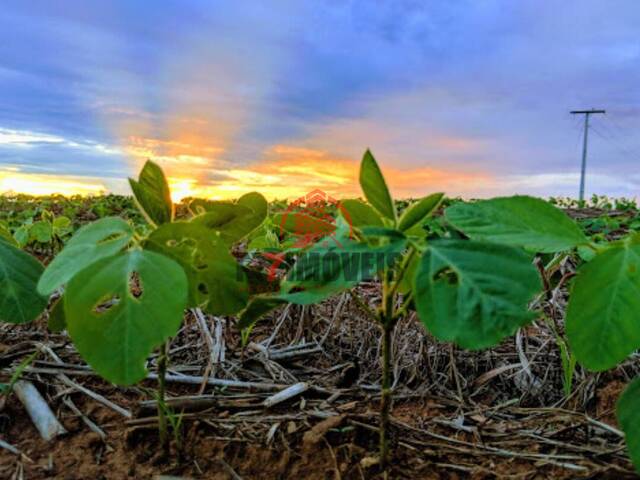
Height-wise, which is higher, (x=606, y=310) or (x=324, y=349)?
(x=606, y=310)

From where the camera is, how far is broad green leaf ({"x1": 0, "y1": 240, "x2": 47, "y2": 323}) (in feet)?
4.19

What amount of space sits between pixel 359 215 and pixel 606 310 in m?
0.48

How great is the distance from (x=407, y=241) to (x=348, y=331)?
129 centimetres

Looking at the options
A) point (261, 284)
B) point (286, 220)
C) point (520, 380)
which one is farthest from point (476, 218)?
point (520, 380)

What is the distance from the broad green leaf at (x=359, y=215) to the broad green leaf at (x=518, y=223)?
0.15m

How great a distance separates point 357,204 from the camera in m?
1.08

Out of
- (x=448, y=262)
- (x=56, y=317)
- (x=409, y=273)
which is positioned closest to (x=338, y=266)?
(x=448, y=262)

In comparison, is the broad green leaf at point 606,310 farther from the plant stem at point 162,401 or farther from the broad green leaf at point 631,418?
the plant stem at point 162,401

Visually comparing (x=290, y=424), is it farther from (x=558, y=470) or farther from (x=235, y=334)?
(x=235, y=334)

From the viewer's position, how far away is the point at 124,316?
0.93 meters

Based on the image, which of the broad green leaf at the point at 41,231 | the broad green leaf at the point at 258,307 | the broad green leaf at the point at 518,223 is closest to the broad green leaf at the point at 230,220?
the broad green leaf at the point at 258,307

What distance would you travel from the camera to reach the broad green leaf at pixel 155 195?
1163mm

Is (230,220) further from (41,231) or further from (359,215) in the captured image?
(41,231)

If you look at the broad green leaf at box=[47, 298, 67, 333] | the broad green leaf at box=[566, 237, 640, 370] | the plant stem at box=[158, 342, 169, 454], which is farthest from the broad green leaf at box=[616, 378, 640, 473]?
the broad green leaf at box=[47, 298, 67, 333]
